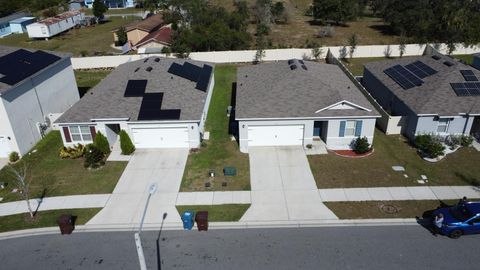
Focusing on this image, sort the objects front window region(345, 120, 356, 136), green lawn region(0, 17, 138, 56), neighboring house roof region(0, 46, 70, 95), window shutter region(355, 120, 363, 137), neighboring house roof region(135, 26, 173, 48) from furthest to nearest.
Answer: green lawn region(0, 17, 138, 56), neighboring house roof region(135, 26, 173, 48), neighboring house roof region(0, 46, 70, 95), front window region(345, 120, 356, 136), window shutter region(355, 120, 363, 137)

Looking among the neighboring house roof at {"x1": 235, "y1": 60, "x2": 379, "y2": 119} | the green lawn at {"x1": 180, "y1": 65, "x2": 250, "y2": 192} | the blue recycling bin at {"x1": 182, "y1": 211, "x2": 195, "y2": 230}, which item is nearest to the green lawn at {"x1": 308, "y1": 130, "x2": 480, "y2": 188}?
the neighboring house roof at {"x1": 235, "y1": 60, "x2": 379, "y2": 119}

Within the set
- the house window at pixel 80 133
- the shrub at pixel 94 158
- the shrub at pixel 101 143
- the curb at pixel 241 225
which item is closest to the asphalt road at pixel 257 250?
the curb at pixel 241 225

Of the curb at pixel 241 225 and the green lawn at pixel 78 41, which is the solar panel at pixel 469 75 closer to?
the curb at pixel 241 225

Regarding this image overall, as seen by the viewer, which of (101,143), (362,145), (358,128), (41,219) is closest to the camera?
(41,219)

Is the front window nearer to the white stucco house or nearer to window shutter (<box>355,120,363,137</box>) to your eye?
window shutter (<box>355,120,363,137</box>)

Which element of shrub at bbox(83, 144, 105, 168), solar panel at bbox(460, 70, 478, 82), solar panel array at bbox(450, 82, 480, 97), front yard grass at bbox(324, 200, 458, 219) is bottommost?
front yard grass at bbox(324, 200, 458, 219)

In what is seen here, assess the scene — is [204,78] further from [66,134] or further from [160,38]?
[160,38]

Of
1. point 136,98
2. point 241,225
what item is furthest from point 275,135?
point 136,98
